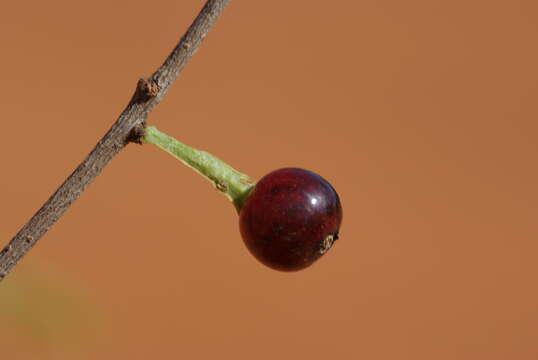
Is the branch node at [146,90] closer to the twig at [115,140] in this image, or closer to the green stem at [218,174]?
the twig at [115,140]

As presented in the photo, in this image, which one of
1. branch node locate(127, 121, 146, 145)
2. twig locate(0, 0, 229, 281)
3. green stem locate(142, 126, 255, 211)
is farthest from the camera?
green stem locate(142, 126, 255, 211)

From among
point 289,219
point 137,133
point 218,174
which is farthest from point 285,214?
point 137,133

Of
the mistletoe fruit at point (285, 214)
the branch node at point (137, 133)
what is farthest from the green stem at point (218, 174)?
the branch node at point (137, 133)

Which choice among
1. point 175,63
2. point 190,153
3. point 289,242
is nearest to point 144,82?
point 175,63

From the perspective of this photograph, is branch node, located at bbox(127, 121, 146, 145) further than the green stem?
No

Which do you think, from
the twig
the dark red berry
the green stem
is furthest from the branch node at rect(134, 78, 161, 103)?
the dark red berry

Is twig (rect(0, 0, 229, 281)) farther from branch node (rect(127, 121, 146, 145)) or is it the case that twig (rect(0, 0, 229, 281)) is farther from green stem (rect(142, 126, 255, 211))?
green stem (rect(142, 126, 255, 211))
